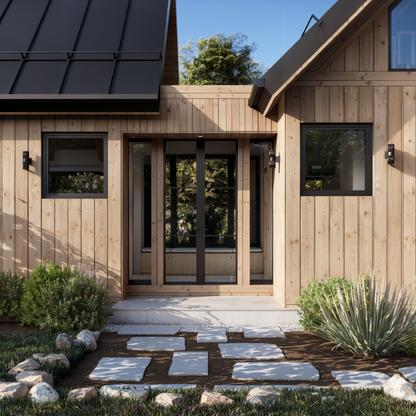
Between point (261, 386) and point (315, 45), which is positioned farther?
point (315, 45)

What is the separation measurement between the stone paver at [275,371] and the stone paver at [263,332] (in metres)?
0.90

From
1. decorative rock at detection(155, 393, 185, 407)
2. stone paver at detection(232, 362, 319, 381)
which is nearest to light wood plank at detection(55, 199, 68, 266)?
stone paver at detection(232, 362, 319, 381)

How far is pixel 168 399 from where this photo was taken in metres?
2.62

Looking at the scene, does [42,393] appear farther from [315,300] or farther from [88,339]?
[315,300]

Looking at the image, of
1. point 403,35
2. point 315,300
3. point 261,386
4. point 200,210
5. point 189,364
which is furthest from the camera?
point 200,210

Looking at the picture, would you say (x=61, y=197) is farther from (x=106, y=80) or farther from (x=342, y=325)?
(x=342, y=325)

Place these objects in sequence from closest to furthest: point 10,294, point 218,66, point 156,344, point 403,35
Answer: point 156,344 → point 10,294 → point 403,35 → point 218,66

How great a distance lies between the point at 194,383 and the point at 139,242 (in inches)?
125

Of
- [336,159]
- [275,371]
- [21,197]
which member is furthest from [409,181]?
[21,197]

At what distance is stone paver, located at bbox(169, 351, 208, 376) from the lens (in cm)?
336

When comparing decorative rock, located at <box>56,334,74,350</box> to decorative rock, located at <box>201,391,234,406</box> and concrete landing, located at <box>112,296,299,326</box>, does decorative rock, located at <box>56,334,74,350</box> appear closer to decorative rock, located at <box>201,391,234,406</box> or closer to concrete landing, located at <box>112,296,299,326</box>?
concrete landing, located at <box>112,296,299,326</box>

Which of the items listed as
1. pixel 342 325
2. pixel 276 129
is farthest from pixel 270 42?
pixel 342 325

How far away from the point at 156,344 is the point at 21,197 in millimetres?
3106

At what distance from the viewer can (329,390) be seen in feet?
9.47
